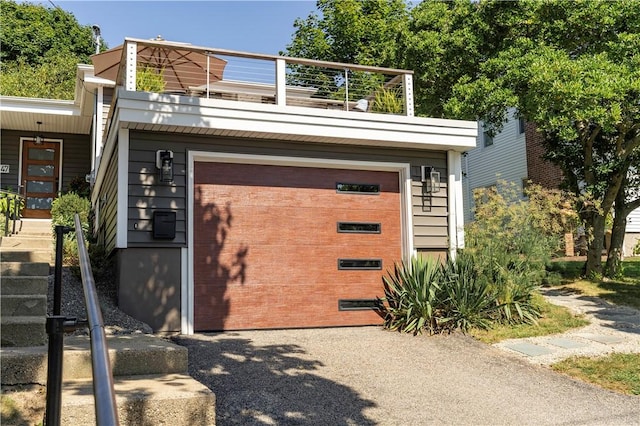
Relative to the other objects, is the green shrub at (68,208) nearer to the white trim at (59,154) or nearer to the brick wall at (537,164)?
the white trim at (59,154)

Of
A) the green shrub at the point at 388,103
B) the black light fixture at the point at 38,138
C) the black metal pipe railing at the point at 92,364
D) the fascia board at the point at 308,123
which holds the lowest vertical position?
the black metal pipe railing at the point at 92,364

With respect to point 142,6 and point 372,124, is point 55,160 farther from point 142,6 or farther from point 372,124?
point 372,124

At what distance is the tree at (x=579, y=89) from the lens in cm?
924

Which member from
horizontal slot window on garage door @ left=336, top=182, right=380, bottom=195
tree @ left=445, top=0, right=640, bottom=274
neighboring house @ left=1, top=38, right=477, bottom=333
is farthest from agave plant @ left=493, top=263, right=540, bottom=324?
tree @ left=445, top=0, right=640, bottom=274

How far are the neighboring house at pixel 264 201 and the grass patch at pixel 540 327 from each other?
165cm

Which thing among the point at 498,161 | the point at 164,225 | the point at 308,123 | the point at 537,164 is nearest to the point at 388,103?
the point at 308,123

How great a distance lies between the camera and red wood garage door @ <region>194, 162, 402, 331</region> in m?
7.31

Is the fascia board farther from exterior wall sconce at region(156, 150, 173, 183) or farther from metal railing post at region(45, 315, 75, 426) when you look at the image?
metal railing post at region(45, 315, 75, 426)

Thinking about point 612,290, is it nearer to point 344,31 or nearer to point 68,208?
point 68,208

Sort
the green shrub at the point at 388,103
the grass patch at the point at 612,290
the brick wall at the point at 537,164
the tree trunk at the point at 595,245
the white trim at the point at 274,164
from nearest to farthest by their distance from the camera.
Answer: the white trim at the point at 274,164 → the green shrub at the point at 388,103 → the grass patch at the point at 612,290 → the tree trunk at the point at 595,245 → the brick wall at the point at 537,164

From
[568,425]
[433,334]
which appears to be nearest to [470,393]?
[568,425]

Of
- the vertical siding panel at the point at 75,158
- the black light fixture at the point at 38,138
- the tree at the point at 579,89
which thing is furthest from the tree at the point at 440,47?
the black light fixture at the point at 38,138

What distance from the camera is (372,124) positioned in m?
7.88

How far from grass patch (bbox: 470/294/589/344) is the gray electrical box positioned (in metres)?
4.26
